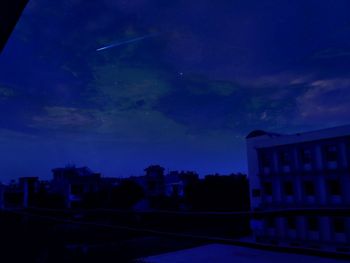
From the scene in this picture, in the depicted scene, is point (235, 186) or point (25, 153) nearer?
point (235, 186)

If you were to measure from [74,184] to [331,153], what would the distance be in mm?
22205

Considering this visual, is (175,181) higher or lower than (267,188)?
higher

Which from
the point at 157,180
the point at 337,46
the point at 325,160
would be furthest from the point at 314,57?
the point at 325,160

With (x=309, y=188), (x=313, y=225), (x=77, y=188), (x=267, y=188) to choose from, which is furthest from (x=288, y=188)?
(x=77, y=188)

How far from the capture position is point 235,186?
1612 cm

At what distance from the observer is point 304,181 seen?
1284 centimetres

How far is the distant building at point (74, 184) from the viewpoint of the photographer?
25.8m

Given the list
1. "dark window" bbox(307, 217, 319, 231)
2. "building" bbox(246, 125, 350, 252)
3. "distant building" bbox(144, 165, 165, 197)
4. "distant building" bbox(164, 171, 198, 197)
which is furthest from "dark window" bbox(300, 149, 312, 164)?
"distant building" bbox(144, 165, 165, 197)

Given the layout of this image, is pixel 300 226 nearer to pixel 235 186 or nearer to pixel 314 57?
pixel 235 186

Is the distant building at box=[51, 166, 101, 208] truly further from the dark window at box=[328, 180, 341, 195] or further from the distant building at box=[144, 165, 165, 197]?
the dark window at box=[328, 180, 341, 195]

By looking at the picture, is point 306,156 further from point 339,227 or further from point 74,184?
point 74,184

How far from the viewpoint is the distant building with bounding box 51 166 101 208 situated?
25828 mm

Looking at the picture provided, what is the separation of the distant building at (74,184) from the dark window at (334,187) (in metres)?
19.7

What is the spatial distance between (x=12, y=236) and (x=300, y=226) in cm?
1305
